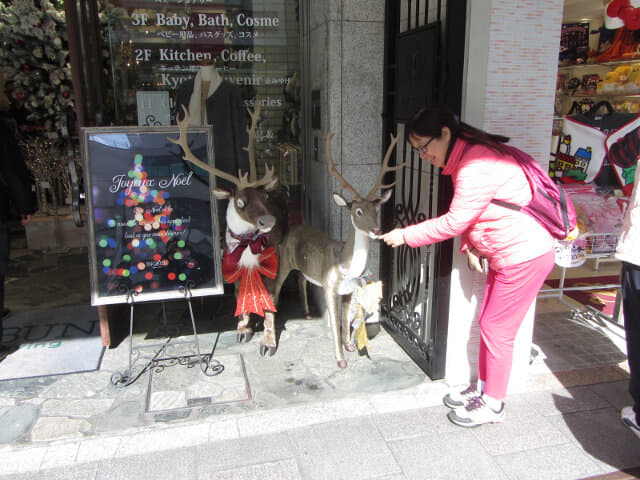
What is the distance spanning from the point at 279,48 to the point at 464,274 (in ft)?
9.50

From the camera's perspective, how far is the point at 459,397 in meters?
3.35

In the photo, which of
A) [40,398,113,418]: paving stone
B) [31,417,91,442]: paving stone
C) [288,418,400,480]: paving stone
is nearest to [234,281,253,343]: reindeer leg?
[40,398,113,418]: paving stone

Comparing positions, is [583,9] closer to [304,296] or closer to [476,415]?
[304,296]

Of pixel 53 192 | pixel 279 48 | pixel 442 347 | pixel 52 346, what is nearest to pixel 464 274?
pixel 442 347

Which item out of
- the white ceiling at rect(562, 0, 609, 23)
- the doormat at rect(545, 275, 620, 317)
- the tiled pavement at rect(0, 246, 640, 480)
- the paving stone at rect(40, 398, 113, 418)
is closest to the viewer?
the tiled pavement at rect(0, 246, 640, 480)

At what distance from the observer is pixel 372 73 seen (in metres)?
4.11

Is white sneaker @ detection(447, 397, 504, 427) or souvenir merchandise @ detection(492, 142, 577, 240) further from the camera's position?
white sneaker @ detection(447, 397, 504, 427)

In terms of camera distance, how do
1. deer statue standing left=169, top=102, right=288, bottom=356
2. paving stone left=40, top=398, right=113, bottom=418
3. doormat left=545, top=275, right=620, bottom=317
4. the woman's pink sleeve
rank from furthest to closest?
doormat left=545, top=275, right=620, bottom=317, deer statue standing left=169, top=102, right=288, bottom=356, paving stone left=40, top=398, right=113, bottom=418, the woman's pink sleeve

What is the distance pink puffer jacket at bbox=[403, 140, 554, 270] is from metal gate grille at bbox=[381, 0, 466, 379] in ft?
1.40

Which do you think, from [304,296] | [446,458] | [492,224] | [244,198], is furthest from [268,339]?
[492,224]

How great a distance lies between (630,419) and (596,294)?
98.1 inches

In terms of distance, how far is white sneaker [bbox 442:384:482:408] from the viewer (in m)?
3.30

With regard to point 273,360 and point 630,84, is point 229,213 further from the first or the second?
point 630,84

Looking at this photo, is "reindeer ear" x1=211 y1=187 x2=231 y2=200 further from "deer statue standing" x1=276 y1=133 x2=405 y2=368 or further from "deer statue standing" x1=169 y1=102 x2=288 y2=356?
"deer statue standing" x1=276 y1=133 x2=405 y2=368
